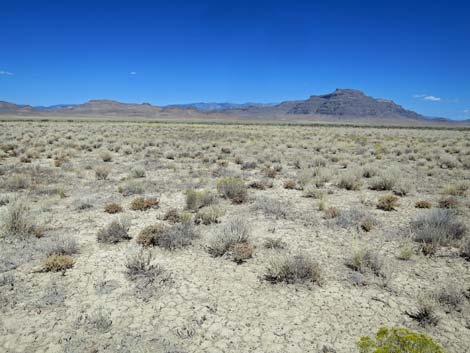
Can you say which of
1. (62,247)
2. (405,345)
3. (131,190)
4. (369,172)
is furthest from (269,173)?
(405,345)

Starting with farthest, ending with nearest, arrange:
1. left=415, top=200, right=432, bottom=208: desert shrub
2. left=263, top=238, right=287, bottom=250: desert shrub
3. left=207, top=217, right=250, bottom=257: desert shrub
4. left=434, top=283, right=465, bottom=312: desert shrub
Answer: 1. left=415, top=200, right=432, bottom=208: desert shrub
2. left=263, top=238, right=287, bottom=250: desert shrub
3. left=207, top=217, right=250, bottom=257: desert shrub
4. left=434, top=283, right=465, bottom=312: desert shrub

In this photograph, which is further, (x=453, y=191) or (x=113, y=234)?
(x=453, y=191)

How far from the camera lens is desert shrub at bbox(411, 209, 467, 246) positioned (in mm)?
6680

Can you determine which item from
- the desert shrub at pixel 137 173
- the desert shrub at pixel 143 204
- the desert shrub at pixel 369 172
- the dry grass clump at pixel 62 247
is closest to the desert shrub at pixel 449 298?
the dry grass clump at pixel 62 247

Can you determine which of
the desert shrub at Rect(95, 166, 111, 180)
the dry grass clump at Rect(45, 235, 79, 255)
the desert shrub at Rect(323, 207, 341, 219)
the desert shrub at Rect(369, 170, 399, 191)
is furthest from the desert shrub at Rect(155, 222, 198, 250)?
the desert shrub at Rect(369, 170, 399, 191)

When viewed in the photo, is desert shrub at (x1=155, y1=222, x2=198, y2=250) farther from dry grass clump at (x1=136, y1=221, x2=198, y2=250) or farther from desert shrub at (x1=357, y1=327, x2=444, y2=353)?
desert shrub at (x1=357, y1=327, x2=444, y2=353)

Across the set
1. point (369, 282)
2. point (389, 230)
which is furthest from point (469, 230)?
point (369, 282)

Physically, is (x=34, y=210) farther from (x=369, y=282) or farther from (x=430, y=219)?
(x=430, y=219)

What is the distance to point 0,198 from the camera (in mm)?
9203

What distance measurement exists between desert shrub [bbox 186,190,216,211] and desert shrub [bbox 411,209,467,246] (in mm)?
5244

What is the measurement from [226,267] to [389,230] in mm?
4149

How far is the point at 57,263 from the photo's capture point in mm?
5516

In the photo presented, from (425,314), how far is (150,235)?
4.90m

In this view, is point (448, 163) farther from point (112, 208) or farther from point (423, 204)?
point (112, 208)
